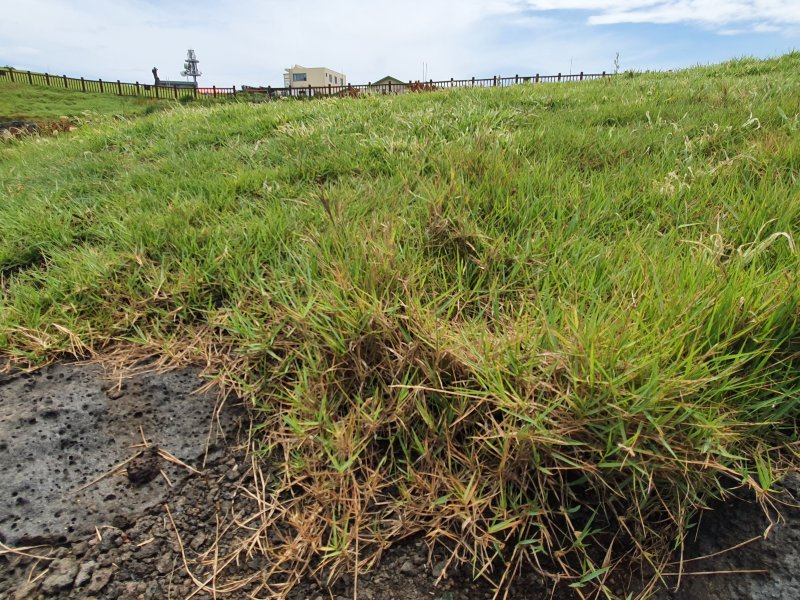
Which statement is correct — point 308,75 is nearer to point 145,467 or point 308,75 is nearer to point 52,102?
point 52,102

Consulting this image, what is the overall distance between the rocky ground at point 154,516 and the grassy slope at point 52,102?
2494 cm

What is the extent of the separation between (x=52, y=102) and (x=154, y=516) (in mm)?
35100

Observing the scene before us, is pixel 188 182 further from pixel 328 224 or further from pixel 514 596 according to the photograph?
pixel 514 596

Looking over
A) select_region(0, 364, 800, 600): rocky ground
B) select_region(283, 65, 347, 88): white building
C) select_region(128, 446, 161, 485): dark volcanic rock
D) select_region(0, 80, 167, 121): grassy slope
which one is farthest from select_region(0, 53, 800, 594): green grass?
select_region(283, 65, 347, 88): white building

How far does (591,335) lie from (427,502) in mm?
708

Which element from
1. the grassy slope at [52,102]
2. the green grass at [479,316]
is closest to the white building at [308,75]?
the grassy slope at [52,102]

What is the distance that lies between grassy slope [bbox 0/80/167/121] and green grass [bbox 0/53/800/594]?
78.8ft

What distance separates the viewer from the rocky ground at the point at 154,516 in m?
1.20

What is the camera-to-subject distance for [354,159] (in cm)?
338

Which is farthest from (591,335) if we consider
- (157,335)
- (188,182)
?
(188,182)

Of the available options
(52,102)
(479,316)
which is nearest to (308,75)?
(52,102)

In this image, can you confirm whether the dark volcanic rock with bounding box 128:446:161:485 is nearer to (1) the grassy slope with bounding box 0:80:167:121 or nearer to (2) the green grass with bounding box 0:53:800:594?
(2) the green grass with bounding box 0:53:800:594

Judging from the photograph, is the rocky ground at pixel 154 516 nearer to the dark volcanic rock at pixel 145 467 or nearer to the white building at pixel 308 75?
the dark volcanic rock at pixel 145 467

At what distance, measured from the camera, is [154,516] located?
1443 millimetres
